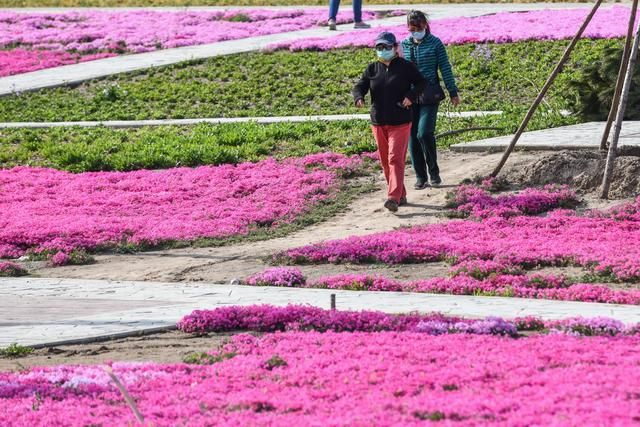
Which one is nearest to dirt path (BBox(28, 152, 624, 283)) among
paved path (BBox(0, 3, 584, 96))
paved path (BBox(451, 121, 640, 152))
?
paved path (BBox(451, 121, 640, 152))

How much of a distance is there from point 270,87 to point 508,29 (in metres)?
6.18

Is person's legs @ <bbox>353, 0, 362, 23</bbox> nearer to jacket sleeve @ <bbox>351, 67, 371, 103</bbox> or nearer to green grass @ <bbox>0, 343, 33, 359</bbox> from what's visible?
jacket sleeve @ <bbox>351, 67, 371, 103</bbox>

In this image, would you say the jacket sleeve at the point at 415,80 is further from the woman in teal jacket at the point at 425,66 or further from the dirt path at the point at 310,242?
the dirt path at the point at 310,242

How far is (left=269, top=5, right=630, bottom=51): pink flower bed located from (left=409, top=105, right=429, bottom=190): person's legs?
1151 centimetres

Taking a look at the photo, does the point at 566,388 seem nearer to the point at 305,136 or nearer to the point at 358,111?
the point at 305,136

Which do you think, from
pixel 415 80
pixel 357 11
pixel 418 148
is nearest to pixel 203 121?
pixel 418 148

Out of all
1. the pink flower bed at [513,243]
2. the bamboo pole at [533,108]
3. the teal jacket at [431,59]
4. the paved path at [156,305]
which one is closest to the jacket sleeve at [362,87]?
the teal jacket at [431,59]

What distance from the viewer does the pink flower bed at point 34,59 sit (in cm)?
3089

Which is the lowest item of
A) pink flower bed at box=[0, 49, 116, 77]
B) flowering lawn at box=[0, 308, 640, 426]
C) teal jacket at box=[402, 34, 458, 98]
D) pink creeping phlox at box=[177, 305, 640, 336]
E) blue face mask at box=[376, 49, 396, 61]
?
pink flower bed at box=[0, 49, 116, 77]

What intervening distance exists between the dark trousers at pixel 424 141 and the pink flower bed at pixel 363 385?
657 cm

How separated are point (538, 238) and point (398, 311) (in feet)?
11.0

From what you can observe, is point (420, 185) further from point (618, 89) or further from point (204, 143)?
point (204, 143)

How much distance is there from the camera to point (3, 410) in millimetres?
7516

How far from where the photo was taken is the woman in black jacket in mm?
14258
